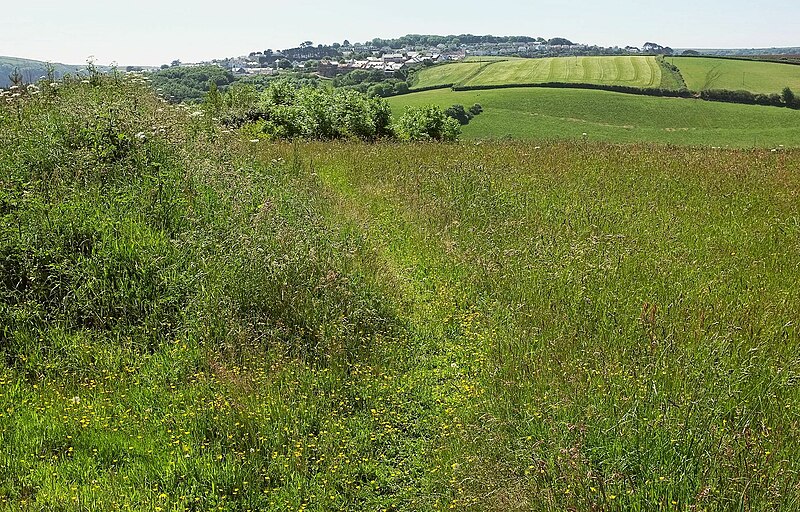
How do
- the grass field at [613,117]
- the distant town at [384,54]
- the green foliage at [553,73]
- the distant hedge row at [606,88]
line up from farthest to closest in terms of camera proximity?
the distant town at [384,54], the green foliage at [553,73], the distant hedge row at [606,88], the grass field at [613,117]

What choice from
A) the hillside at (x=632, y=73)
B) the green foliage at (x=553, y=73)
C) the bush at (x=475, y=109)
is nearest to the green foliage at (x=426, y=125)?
the bush at (x=475, y=109)

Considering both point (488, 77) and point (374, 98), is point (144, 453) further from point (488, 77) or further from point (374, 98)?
point (488, 77)

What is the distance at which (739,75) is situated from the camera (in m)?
61.9

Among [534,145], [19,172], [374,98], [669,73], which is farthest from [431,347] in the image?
[669,73]

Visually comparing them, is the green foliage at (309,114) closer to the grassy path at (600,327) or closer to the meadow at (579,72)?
the grassy path at (600,327)

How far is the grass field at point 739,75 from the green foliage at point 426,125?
49.6m

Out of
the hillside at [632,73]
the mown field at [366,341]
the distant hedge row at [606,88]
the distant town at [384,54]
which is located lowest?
the mown field at [366,341]

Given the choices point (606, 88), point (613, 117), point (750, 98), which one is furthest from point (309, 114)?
point (606, 88)

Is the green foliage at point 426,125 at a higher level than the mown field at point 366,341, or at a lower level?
higher

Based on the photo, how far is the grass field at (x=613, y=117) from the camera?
4494 centimetres

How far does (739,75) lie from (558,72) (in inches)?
812

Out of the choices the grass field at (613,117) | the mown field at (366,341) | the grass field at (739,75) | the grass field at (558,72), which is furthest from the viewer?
the grass field at (558,72)

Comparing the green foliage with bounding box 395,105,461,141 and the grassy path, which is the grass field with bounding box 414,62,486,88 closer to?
the green foliage with bounding box 395,105,461,141

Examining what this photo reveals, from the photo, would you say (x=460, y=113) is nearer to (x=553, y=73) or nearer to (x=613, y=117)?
(x=613, y=117)
